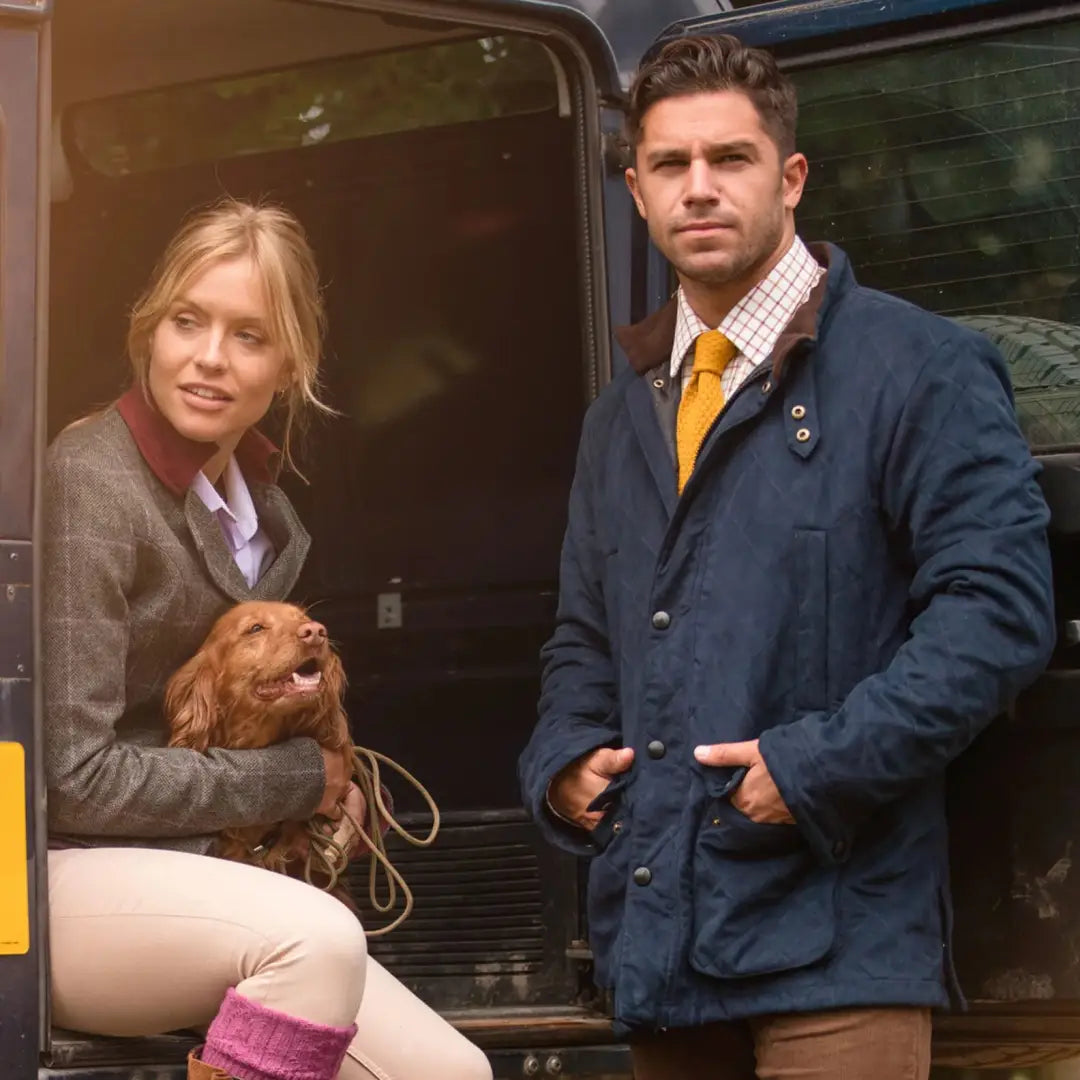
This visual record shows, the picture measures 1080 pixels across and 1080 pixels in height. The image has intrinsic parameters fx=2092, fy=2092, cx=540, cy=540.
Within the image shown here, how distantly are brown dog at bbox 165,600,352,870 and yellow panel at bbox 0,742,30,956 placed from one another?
0.30 meters

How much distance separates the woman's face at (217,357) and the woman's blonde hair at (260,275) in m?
0.01

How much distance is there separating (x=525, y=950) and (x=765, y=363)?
5.98 ft

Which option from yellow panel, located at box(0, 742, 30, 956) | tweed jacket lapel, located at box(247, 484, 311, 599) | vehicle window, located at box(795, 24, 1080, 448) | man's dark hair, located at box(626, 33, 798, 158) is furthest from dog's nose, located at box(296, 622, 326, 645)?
vehicle window, located at box(795, 24, 1080, 448)

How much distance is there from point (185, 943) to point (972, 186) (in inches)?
71.0

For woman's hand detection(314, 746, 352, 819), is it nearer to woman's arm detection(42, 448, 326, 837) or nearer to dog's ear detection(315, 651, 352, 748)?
dog's ear detection(315, 651, 352, 748)

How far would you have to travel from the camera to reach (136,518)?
10.2 feet

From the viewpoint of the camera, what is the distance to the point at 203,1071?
285 centimetres

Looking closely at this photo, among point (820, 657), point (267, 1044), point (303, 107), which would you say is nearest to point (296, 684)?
point (267, 1044)

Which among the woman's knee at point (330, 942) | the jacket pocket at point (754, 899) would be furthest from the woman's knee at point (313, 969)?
the jacket pocket at point (754, 899)

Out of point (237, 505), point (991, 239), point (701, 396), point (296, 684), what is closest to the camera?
point (701, 396)

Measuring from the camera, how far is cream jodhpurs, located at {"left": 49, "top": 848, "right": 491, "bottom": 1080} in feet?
9.32

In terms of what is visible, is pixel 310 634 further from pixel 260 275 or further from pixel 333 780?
pixel 260 275

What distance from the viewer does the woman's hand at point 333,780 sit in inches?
128

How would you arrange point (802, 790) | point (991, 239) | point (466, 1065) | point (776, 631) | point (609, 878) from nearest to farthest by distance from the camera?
point (802, 790) < point (776, 631) < point (609, 878) < point (466, 1065) < point (991, 239)
